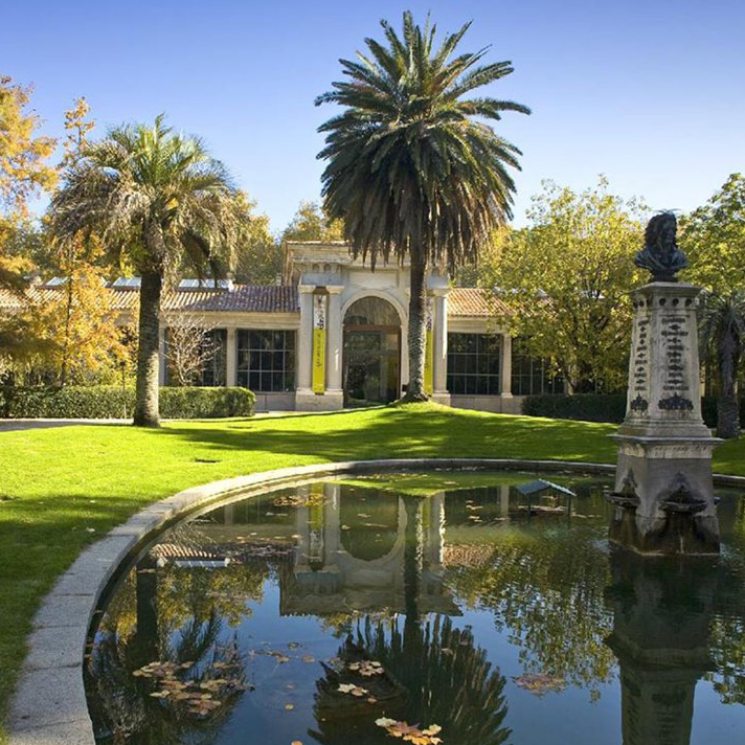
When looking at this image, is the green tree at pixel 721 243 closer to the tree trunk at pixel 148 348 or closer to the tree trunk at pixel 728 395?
the tree trunk at pixel 728 395

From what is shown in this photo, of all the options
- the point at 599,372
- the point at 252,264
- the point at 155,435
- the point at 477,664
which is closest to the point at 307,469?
the point at 155,435

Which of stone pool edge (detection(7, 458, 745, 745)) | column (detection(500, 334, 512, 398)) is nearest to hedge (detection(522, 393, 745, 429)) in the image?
column (detection(500, 334, 512, 398))

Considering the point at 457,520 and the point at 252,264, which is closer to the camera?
the point at 457,520

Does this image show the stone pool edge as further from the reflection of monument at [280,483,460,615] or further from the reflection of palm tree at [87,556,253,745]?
the reflection of monument at [280,483,460,615]

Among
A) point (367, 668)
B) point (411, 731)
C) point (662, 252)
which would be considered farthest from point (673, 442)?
point (411, 731)

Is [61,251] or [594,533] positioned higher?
[61,251]

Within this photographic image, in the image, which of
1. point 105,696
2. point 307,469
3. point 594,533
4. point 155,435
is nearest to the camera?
point 105,696

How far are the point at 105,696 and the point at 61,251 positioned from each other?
17711 mm

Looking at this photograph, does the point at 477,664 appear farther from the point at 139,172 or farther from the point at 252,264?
the point at 252,264

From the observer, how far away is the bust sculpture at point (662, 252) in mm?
8539

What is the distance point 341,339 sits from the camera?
34344mm

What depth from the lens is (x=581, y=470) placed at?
16094 millimetres

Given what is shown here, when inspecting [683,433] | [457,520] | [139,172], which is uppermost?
[139,172]

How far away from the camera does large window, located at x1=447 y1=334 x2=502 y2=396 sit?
124 ft
